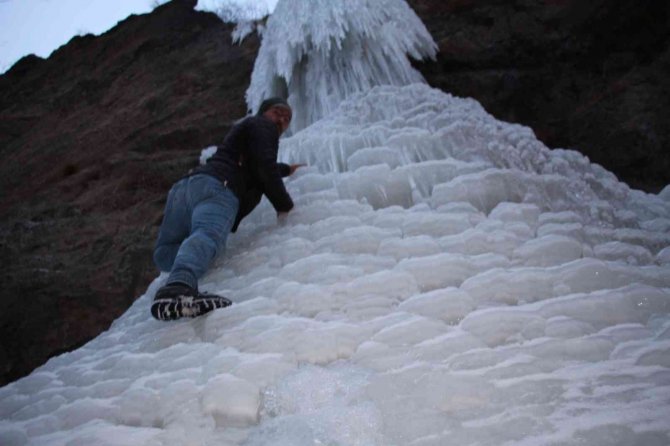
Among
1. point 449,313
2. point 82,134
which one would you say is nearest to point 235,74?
point 82,134

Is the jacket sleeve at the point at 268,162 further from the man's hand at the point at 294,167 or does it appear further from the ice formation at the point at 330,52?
the ice formation at the point at 330,52

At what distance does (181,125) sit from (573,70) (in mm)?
4196

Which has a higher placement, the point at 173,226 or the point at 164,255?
the point at 173,226

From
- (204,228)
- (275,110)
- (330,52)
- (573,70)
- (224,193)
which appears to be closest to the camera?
(204,228)

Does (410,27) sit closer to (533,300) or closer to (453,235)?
(453,235)

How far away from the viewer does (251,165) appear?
121 inches

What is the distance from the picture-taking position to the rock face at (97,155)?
483 centimetres

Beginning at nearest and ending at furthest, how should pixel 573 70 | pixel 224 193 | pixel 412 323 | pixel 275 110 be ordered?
pixel 412 323
pixel 224 193
pixel 275 110
pixel 573 70

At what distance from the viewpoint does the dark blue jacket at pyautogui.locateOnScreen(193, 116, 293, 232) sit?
9.66 feet

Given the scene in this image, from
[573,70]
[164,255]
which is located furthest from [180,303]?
[573,70]

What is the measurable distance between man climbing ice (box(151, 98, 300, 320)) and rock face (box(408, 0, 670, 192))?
292cm

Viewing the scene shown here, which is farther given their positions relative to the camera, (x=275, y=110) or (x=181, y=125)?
(x=181, y=125)

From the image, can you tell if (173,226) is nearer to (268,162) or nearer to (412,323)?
(268,162)

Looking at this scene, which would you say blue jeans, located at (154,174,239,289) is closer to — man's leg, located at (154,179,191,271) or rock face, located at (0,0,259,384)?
man's leg, located at (154,179,191,271)
